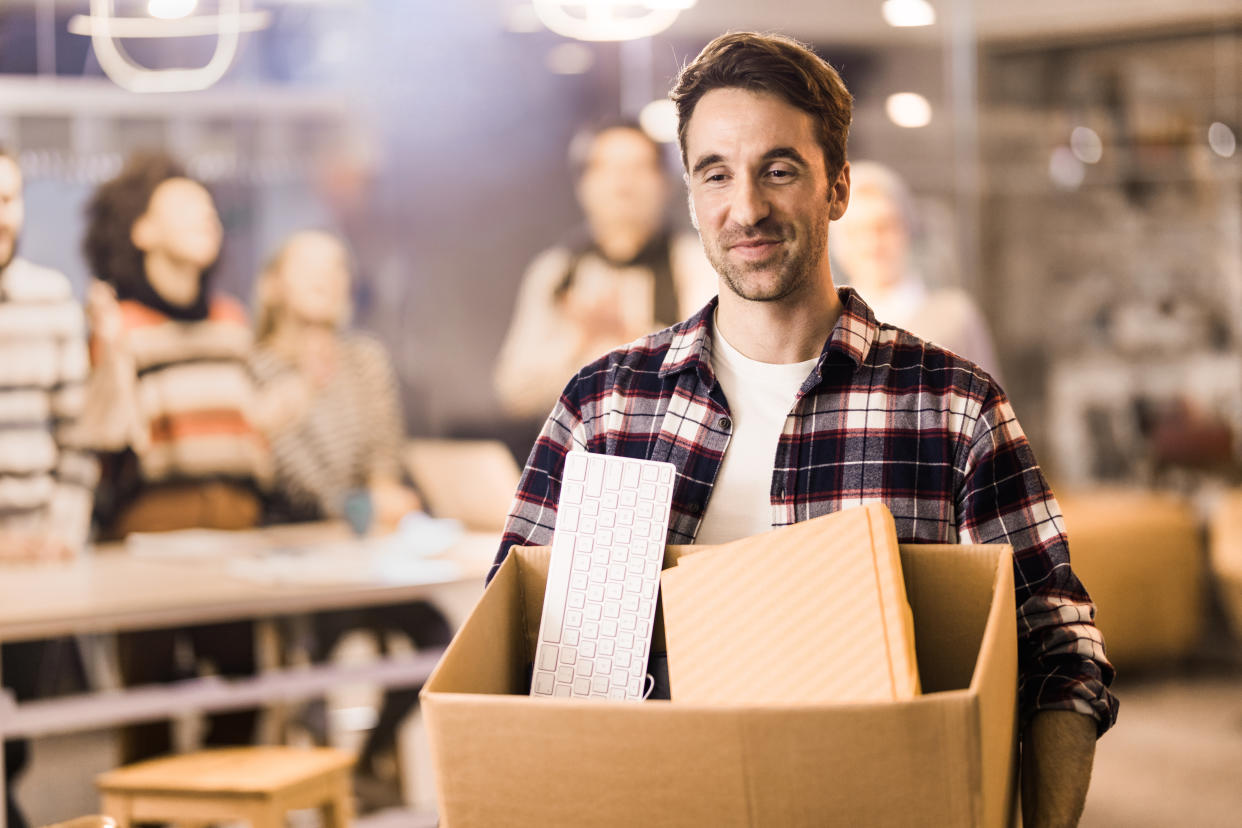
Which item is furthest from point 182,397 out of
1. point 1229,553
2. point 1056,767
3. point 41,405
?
point 1229,553

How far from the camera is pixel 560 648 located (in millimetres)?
1088

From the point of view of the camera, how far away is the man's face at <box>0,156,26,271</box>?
3.76 metres

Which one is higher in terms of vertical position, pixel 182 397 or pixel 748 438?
pixel 182 397

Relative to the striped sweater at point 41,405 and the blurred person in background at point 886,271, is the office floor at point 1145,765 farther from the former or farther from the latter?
the blurred person in background at point 886,271

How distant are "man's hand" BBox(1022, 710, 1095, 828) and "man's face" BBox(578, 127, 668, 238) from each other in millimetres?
3910

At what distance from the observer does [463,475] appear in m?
4.68

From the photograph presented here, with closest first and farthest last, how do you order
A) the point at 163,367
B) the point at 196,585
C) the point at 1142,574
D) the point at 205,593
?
the point at 205,593
the point at 196,585
the point at 163,367
the point at 1142,574

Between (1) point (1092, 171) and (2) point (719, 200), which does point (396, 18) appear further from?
(2) point (719, 200)

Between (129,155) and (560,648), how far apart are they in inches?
140

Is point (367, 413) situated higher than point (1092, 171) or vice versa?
point (1092, 171)

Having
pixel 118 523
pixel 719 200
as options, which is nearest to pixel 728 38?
pixel 719 200

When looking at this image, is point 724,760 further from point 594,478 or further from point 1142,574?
point 1142,574

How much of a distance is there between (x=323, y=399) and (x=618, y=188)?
138 cm

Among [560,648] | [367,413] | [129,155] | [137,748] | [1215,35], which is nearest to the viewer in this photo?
[560,648]
